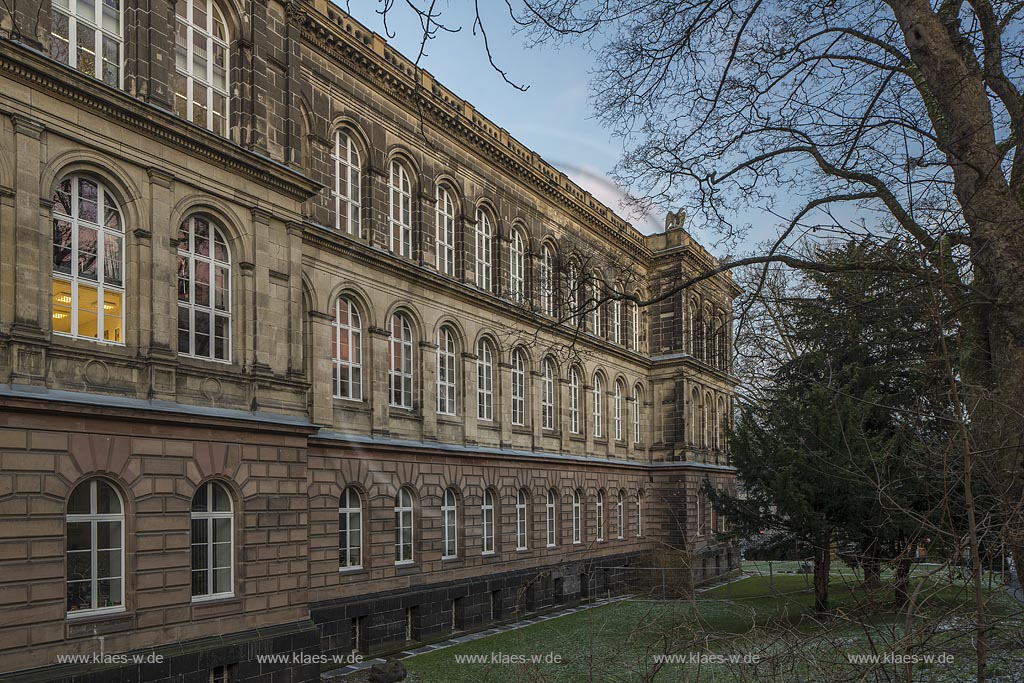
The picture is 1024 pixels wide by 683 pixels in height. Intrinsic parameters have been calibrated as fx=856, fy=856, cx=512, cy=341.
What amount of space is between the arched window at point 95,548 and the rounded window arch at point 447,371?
13.4m

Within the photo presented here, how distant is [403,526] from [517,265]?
1251 centimetres

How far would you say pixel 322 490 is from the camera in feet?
69.3

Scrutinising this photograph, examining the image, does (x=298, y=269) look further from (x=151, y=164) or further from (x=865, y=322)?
(x=865, y=322)

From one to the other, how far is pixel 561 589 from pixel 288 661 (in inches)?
691

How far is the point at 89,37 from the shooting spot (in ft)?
48.7

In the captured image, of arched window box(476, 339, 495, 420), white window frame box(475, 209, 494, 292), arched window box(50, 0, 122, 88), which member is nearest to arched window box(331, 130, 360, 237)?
white window frame box(475, 209, 494, 292)

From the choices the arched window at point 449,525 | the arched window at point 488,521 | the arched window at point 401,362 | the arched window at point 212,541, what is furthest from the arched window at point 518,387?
the arched window at point 212,541

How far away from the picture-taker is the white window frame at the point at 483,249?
30.2 metres

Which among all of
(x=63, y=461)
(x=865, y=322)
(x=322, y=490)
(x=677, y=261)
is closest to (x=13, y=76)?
(x=63, y=461)

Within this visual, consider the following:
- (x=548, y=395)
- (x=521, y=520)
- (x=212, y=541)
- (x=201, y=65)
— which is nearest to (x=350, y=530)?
(x=212, y=541)

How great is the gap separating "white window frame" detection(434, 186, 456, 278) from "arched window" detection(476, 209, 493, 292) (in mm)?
1698

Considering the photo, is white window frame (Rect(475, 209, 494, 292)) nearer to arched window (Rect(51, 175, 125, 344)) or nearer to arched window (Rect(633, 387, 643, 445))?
arched window (Rect(633, 387, 643, 445))

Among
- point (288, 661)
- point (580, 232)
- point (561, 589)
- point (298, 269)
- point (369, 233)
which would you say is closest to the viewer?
point (288, 661)

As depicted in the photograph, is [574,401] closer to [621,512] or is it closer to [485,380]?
[621,512]
